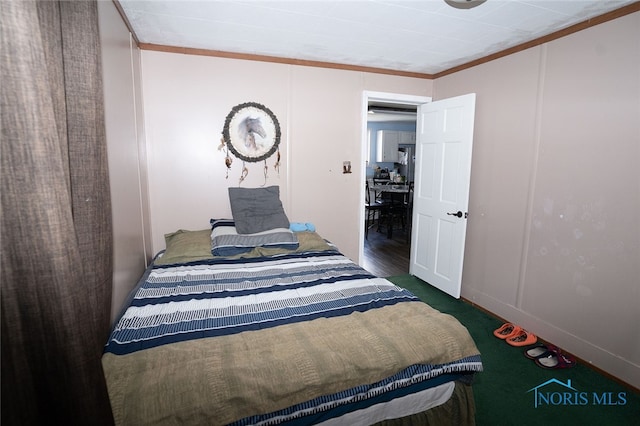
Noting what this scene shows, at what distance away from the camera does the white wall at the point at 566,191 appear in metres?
2.04

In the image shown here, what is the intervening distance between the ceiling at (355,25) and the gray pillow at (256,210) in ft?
4.10

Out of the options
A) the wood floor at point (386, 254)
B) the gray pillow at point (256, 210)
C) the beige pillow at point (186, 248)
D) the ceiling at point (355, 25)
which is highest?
the ceiling at point (355, 25)

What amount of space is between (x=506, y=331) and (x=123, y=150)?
3197 millimetres

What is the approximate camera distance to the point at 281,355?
1270 millimetres

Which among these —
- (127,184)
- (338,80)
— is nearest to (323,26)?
(338,80)

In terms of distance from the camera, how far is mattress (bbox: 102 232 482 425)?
3.66 feet

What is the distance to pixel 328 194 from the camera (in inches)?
135

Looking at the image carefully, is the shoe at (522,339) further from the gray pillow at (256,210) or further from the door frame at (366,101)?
the gray pillow at (256,210)

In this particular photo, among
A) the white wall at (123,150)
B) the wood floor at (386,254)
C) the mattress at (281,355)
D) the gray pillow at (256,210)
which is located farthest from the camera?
the wood floor at (386,254)

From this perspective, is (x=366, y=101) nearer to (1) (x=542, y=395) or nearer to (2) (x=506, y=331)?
(2) (x=506, y=331)

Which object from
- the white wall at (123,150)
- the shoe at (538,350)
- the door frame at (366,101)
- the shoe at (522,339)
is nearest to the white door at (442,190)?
the door frame at (366,101)

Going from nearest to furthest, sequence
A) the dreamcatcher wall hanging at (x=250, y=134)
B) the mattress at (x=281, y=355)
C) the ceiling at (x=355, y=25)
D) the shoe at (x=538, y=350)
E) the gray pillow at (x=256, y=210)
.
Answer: the mattress at (x=281, y=355) < the ceiling at (x=355, y=25) < the shoe at (x=538, y=350) < the gray pillow at (x=256, y=210) < the dreamcatcher wall hanging at (x=250, y=134)

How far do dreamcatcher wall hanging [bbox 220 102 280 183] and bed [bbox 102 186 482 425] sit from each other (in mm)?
1389

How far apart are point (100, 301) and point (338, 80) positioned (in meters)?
2.93
